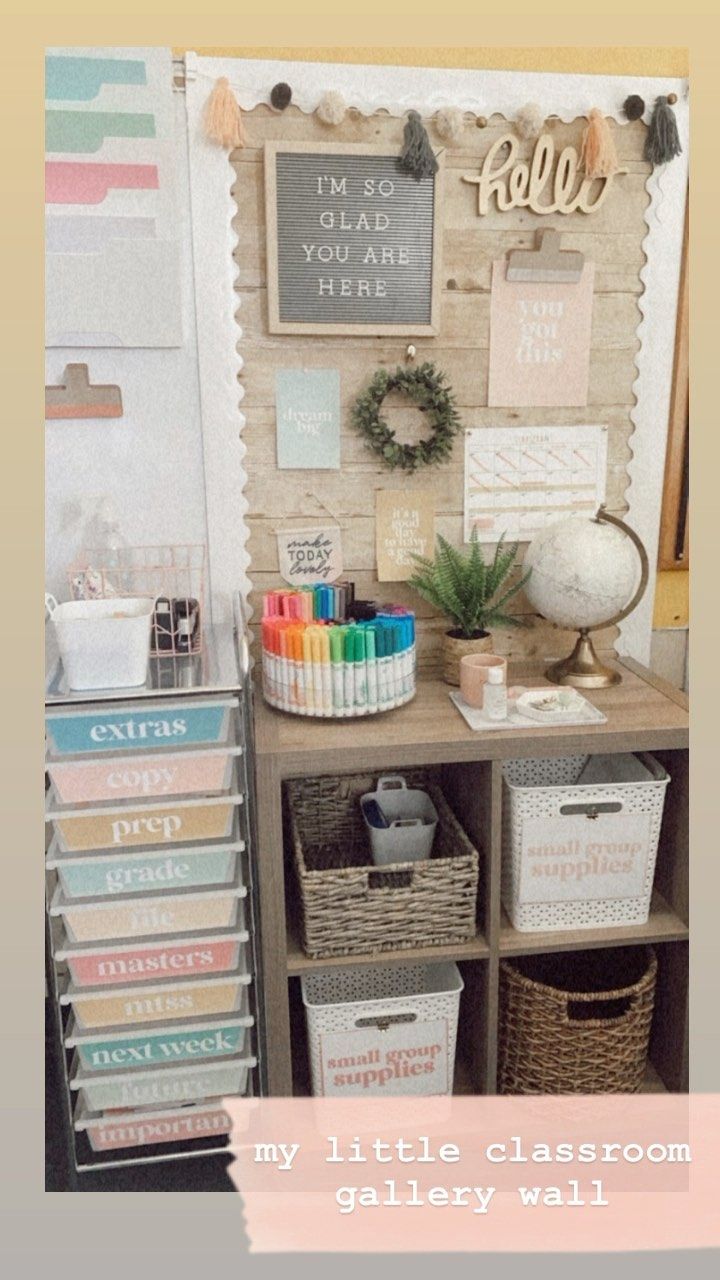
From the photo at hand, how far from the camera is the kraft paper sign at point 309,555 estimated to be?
1.90 meters

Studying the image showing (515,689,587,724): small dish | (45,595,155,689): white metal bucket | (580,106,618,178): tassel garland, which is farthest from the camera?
(580,106,618,178): tassel garland

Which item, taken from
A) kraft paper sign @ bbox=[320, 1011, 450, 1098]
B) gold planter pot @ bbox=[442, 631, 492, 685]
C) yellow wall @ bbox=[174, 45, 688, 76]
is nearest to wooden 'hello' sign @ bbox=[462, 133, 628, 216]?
yellow wall @ bbox=[174, 45, 688, 76]

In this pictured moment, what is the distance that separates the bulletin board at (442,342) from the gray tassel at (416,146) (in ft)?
0.11

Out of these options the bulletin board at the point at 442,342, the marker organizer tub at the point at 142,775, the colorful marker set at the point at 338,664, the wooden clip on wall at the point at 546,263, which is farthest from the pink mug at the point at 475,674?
the wooden clip on wall at the point at 546,263

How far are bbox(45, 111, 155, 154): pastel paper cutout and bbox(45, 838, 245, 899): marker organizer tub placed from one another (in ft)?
4.15

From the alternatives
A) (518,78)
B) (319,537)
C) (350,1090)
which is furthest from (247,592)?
(518,78)

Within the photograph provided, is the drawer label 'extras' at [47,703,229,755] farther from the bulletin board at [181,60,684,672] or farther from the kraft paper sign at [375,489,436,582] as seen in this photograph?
the kraft paper sign at [375,489,436,582]

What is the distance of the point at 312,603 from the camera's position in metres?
1.79

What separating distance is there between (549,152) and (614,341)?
392mm

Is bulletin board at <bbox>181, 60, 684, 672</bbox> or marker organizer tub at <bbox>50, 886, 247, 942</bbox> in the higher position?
bulletin board at <bbox>181, 60, 684, 672</bbox>

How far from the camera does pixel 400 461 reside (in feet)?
6.14

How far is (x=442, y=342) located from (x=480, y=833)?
3.27 feet

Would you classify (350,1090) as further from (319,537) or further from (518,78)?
(518,78)

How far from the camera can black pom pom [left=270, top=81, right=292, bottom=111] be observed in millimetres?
1703
